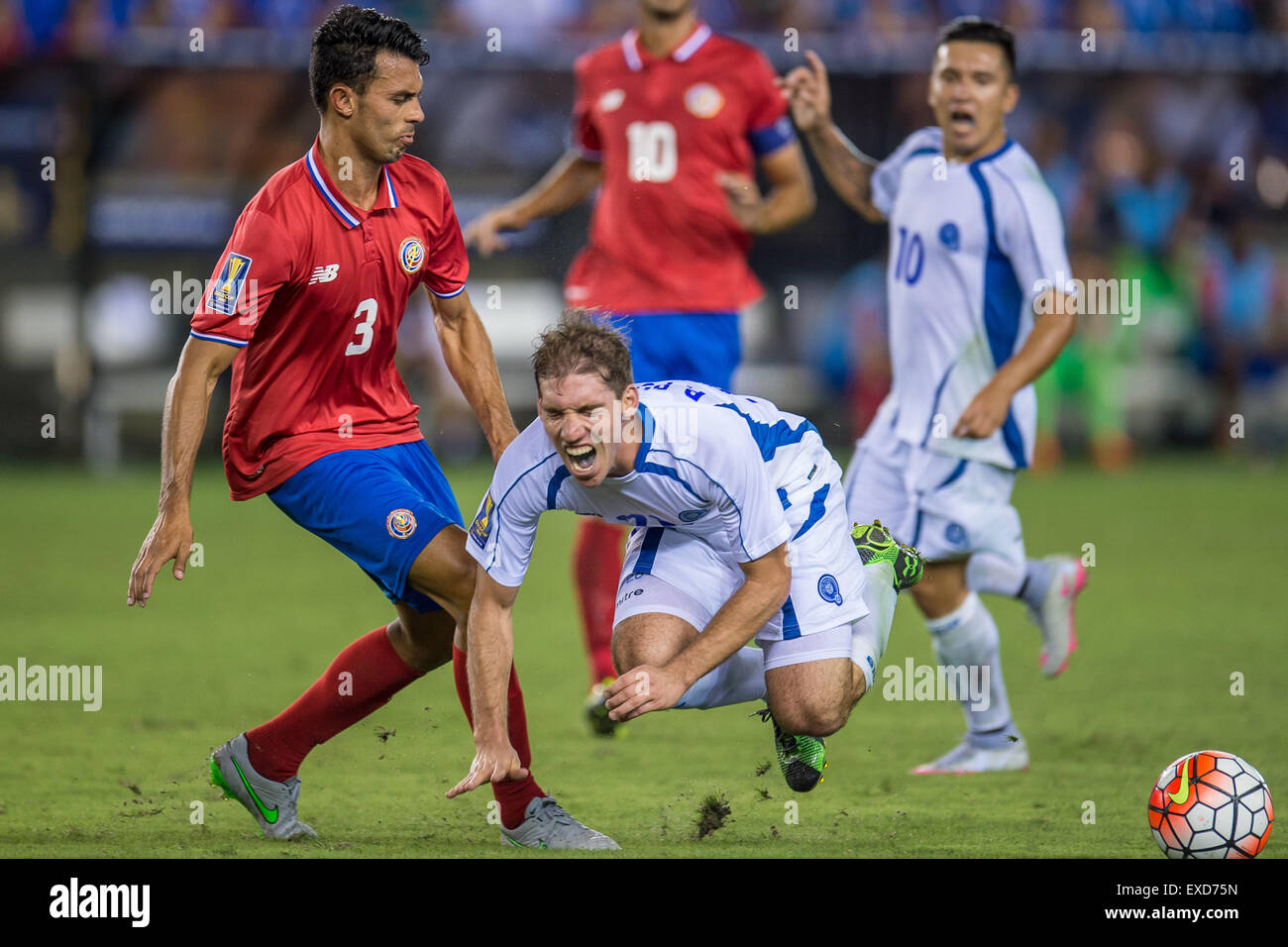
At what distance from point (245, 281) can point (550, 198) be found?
2.54 meters

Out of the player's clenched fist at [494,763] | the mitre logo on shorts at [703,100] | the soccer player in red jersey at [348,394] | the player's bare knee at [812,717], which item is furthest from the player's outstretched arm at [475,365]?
the mitre logo on shorts at [703,100]

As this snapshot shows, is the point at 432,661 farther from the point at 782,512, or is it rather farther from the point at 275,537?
the point at 275,537

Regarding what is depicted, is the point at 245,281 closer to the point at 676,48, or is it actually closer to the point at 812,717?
the point at 812,717

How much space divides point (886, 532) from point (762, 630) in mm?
668

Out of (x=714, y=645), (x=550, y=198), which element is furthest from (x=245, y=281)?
(x=550, y=198)

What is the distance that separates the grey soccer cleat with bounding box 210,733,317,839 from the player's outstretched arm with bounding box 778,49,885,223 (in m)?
3.07

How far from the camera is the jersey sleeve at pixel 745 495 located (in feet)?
15.5

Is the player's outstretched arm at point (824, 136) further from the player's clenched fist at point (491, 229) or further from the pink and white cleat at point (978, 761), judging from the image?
the pink and white cleat at point (978, 761)

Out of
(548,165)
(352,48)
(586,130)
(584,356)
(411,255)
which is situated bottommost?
(584,356)

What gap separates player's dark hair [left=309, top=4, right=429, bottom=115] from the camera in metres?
4.92

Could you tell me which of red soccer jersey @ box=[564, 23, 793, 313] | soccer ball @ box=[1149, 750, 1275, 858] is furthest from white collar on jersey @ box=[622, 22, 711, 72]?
soccer ball @ box=[1149, 750, 1275, 858]

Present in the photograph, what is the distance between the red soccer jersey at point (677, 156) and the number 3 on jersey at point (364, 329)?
2168 millimetres

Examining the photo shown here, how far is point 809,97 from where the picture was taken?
21.6 ft

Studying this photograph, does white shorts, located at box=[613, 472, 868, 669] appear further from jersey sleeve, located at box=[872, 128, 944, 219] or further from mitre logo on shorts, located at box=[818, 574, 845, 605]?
jersey sleeve, located at box=[872, 128, 944, 219]
